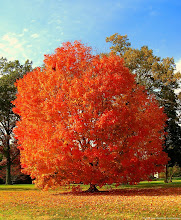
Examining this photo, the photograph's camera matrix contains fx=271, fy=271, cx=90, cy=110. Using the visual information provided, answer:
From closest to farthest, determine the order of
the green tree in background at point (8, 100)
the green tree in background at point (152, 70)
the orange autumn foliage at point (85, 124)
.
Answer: the orange autumn foliage at point (85, 124), the green tree in background at point (152, 70), the green tree in background at point (8, 100)

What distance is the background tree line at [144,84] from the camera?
35806 millimetres

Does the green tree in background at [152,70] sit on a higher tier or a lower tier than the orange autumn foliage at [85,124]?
higher

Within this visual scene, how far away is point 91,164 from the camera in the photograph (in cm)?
2367

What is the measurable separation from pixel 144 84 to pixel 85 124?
60.1ft

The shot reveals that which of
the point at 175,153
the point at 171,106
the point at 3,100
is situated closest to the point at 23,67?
the point at 3,100

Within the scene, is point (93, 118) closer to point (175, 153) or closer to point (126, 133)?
point (126, 133)

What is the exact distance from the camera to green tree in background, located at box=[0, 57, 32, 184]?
45.5 metres

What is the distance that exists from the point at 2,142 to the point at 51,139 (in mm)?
30862

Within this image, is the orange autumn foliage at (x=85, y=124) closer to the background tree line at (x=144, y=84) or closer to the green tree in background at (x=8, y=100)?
the background tree line at (x=144, y=84)

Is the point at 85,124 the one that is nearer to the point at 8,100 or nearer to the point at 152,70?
the point at 152,70

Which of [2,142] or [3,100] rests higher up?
[3,100]

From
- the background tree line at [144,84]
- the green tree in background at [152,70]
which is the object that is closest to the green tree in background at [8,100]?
the background tree line at [144,84]

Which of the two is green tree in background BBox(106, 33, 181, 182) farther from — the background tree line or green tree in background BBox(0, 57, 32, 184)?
green tree in background BBox(0, 57, 32, 184)

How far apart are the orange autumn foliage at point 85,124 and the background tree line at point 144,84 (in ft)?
40.1
